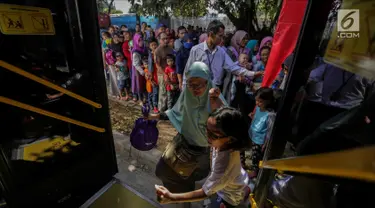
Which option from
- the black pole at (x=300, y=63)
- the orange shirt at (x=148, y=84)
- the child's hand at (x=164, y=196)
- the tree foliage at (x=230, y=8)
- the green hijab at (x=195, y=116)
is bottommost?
→ the orange shirt at (x=148, y=84)

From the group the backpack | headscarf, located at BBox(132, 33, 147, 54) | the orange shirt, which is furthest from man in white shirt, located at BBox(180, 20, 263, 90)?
headscarf, located at BBox(132, 33, 147, 54)

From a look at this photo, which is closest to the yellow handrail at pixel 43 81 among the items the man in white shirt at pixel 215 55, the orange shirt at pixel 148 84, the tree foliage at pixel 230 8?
the man in white shirt at pixel 215 55

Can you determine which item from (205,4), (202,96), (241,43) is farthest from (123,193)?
(205,4)

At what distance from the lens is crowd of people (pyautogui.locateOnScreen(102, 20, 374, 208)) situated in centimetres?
96

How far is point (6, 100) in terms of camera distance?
1240 mm

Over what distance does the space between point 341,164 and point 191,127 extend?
1.28 meters

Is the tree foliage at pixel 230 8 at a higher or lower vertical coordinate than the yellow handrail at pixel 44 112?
higher

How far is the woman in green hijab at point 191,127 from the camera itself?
1.73m

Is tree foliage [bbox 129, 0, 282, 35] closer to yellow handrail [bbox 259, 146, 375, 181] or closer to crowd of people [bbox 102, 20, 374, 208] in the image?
crowd of people [bbox 102, 20, 374, 208]

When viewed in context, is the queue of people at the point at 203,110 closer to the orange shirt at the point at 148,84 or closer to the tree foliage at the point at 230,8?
the orange shirt at the point at 148,84

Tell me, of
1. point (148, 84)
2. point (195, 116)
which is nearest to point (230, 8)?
point (148, 84)

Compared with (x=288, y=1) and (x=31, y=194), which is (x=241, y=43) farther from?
(x=31, y=194)

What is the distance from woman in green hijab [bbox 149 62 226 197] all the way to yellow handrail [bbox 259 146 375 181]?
39.2 inches

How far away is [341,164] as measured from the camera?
23.6 inches
